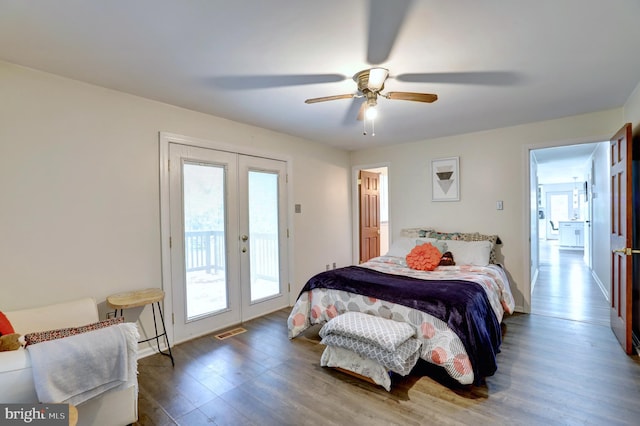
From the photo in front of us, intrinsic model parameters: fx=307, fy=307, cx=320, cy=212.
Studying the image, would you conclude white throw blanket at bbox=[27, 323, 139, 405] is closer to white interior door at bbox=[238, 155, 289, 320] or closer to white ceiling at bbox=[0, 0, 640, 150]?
white ceiling at bbox=[0, 0, 640, 150]

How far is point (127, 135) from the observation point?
9.23ft

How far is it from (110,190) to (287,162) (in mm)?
2181

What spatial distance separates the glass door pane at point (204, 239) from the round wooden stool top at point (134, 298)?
1.68 feet

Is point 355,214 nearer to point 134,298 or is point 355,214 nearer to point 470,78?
point 470,78

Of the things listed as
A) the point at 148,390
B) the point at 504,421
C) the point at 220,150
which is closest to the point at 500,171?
the point at 504,421

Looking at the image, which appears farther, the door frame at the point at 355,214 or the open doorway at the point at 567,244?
the door frame at the point at 355,214

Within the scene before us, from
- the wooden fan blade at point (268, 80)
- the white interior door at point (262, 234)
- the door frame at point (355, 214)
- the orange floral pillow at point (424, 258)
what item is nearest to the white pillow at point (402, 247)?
the orange floral pillow at point (424, 258)

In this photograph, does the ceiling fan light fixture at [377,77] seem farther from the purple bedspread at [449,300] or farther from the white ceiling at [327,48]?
the purple bedspread at [449,300]

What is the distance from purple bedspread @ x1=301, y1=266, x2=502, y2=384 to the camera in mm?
2256

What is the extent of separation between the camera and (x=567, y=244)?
9.77m

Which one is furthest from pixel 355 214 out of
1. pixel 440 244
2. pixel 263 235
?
pixel 263 235

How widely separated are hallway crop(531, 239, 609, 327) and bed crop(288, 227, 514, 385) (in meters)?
0.98

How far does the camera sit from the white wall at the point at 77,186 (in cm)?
223

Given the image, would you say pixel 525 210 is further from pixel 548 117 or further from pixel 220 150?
pixel 220 150
